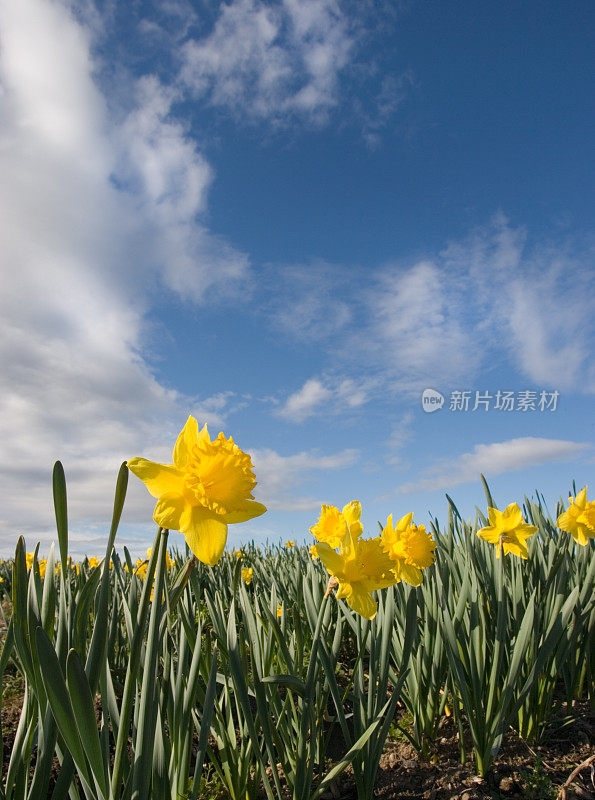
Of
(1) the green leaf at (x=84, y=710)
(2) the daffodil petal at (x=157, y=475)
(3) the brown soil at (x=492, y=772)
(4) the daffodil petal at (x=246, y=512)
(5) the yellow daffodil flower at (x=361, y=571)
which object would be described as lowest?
(3) the brown soil at (x=492, y=772)

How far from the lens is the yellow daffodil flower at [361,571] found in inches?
60.1

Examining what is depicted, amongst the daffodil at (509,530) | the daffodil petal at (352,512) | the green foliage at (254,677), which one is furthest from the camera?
the daffodil at (509,530)

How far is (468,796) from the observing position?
1.92 meters

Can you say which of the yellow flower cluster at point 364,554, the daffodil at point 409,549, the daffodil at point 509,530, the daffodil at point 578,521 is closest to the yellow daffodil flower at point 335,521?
the yellow flower cluster at point 364,554

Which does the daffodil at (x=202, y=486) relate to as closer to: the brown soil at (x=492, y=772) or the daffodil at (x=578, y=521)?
the brown soil at (x=492, y=772)

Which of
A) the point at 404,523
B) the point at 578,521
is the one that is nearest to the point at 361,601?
the point at 404,523

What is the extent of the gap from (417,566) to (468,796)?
0.88m

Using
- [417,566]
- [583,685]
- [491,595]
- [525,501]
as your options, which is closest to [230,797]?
[417,566]

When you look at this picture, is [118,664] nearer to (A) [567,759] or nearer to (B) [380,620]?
(B) [380,620]

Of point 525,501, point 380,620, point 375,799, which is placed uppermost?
point 525,501

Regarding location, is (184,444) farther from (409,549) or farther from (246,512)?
(409,549)

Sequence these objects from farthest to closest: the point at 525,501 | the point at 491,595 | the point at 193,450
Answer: the point at 525,501 < the point at 491,595 < the point at 193,450

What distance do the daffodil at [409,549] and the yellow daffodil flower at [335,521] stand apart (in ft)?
0.62

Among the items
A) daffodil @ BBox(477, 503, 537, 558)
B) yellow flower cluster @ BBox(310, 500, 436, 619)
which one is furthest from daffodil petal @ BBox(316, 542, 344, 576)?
daffodil @ BBox(477, 503, 537, 558)
